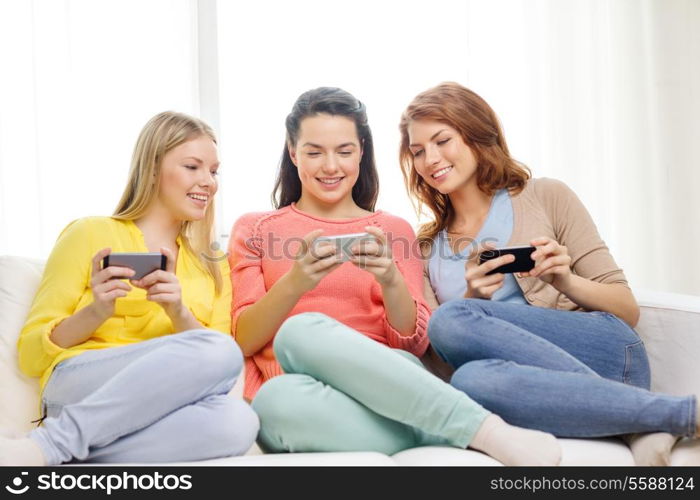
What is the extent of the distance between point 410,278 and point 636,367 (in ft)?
1.92

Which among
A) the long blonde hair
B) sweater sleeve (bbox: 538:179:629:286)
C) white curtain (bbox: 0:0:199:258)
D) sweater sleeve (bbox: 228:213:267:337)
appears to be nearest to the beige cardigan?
sweater sleeve (bbox: 538:179:629:286)

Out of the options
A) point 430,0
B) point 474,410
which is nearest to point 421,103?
point 474,410

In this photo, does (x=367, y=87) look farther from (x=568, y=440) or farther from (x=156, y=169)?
(x=568, y=440)

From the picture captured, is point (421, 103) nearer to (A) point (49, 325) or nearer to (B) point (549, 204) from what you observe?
(B) point (549, 204)

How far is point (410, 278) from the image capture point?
6.35 ft

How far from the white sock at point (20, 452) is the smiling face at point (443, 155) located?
1164 mm

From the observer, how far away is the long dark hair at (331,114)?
1971mm

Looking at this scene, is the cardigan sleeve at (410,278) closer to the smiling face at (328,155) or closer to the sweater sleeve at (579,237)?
the smiling face at (328,155)

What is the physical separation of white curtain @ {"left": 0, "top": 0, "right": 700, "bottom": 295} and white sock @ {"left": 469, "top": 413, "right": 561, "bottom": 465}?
1.78m

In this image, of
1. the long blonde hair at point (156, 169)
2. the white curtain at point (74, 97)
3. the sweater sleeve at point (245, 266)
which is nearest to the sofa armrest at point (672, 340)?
the sweater sleeve at point (245, 266)

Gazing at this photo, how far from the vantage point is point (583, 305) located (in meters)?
1.77

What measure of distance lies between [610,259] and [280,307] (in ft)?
2.71

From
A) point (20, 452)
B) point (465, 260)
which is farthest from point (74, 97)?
point (20, 452)

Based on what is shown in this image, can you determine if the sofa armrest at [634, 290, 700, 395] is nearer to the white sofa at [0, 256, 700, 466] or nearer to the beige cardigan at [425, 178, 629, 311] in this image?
the white sofa at [0, 256, 700, 466]
